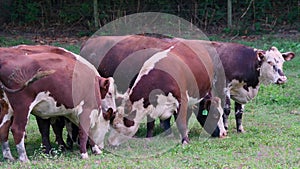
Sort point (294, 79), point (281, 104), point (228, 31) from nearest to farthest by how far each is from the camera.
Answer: point (281, 104), point (294, 79), point (228, 31)

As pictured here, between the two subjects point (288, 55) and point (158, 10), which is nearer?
point (288, 55)

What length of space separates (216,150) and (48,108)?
2094 millimetres

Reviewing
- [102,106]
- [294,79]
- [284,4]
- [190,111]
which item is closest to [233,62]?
[190,111]

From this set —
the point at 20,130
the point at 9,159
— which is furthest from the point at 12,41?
the point at 20,130

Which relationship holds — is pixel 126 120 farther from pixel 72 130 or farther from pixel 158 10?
pixel 158 10

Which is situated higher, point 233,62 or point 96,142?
point 233,62

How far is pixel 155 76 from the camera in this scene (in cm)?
873

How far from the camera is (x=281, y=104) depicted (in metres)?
11.5

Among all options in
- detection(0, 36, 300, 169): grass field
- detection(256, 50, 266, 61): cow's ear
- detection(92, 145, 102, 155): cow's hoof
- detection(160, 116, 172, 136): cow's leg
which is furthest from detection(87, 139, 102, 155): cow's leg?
detection(256, 50, 266, 61): cow's ear

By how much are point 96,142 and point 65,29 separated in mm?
10119

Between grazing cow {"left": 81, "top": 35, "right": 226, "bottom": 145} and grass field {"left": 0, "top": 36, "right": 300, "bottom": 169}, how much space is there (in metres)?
0.34

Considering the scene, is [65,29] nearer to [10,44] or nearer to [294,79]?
[10,44]

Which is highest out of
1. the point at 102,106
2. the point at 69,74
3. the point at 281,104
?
the point at 69,74

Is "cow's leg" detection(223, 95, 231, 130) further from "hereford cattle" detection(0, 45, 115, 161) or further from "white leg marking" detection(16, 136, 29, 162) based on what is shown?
"white leg marking" detection(16, 136, 29, 162)
